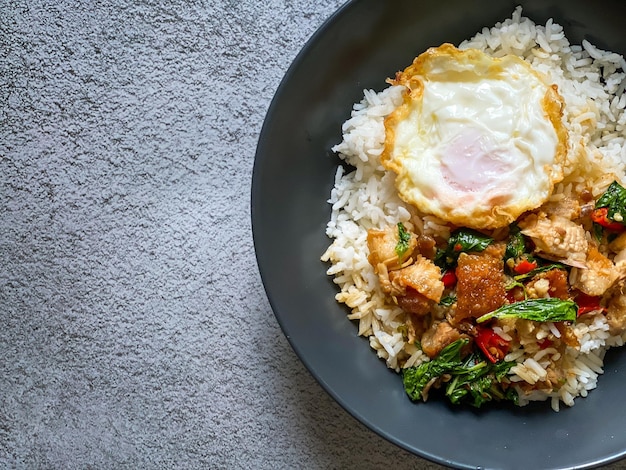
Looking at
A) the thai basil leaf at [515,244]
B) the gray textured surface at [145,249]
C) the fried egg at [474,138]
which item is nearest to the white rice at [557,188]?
the fried egg at [474,138]

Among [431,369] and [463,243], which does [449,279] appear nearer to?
[463,243]

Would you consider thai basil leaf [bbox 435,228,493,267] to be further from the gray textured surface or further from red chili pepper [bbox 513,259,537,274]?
the gray textured surface

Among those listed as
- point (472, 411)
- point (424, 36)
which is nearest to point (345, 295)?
point (472, 411)

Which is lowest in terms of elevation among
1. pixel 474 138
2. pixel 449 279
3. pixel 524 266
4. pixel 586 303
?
pixel 586 303

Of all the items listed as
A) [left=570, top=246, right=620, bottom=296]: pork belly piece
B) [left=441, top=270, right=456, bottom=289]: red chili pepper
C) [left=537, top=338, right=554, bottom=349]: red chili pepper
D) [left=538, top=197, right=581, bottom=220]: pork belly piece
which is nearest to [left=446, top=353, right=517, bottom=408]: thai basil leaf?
[left=537, top=338, right=554, bottom=349]: red chili pepper

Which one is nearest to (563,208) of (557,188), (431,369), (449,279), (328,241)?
(557,188)

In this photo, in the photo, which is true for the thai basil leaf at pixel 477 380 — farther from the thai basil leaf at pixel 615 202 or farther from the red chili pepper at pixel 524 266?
the thai basil leaf at pixel 615 202

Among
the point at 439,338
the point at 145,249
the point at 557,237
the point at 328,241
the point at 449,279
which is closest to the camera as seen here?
the point at 557,237

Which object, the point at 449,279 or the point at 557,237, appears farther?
the point at 449,279
